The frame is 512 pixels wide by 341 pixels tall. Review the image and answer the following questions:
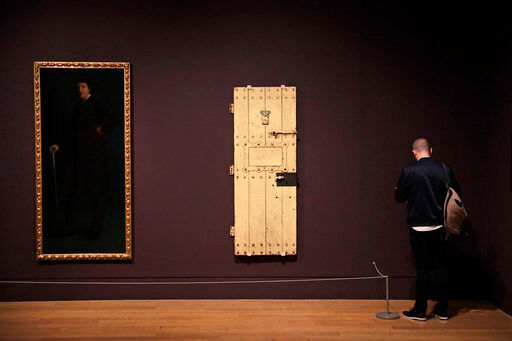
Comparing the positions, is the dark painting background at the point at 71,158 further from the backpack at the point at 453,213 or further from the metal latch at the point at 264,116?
the backpack at the point at 453,213

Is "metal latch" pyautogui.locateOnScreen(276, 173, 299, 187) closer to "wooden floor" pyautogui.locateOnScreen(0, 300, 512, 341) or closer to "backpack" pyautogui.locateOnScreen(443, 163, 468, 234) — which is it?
"wooden floor" pyautogui.locateOnScreen(0, 300, 512, 341)

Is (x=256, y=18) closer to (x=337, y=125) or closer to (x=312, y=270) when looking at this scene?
(x=337, y=125)

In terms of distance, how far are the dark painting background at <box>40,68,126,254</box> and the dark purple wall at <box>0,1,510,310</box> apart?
0.51ft

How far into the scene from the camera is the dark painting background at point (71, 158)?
4.74 meters

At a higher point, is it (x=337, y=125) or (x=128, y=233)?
(x=337, y=125)

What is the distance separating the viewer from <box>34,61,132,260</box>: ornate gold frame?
4.72 m

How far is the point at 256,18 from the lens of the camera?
4.80m

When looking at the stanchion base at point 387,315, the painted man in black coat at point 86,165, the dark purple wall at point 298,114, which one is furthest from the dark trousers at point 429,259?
the painted man in black coat at point 86,165

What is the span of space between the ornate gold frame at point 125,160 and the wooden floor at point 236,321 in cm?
45

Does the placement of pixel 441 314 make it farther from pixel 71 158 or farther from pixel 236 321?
pixel 71 158

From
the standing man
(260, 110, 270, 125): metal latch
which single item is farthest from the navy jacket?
(260, 110, 270, 125): metal latch

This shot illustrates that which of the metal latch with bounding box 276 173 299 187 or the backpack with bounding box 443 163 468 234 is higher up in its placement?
the metal latch with bounding box 276 173 299 187

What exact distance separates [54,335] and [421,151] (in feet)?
11.0

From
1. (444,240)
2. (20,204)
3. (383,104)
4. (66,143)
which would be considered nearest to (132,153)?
(66,143)
